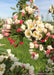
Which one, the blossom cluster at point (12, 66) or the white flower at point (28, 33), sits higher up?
the white flower at point (28, 33)

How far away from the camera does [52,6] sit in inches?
151

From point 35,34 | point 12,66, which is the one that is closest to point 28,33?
point 35,34

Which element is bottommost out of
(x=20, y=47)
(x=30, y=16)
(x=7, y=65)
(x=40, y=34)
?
(x=20, y=47)

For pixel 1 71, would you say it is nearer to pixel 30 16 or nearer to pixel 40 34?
pixel 40 34

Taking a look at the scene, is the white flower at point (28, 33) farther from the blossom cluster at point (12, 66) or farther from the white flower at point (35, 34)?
the blossom cluster at point (12, 66)

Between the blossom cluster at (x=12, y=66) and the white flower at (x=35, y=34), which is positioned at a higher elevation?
the white flower at (x=35, y=34)

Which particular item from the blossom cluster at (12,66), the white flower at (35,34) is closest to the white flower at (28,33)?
the white flower at (35,34)

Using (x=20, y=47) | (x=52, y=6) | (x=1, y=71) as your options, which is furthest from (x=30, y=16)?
(x=20, y=47)

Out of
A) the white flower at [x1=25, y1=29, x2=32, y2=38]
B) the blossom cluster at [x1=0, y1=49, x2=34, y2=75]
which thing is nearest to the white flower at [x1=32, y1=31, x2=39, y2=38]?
the white flower at [x1=25, y1=29, x2=32, y2=38]

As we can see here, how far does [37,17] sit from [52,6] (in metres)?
1.41

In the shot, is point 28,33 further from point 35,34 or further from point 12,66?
point 12,66

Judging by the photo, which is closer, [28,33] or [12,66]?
[28,33]

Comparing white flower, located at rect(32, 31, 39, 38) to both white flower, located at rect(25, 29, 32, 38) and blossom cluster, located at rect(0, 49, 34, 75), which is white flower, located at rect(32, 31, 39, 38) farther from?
blossom cluster, located at rect(0, 49, 34, 75)

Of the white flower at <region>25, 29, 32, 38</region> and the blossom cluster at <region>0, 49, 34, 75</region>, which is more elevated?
the white flower at <region>25, 29, 32, 38</region>
